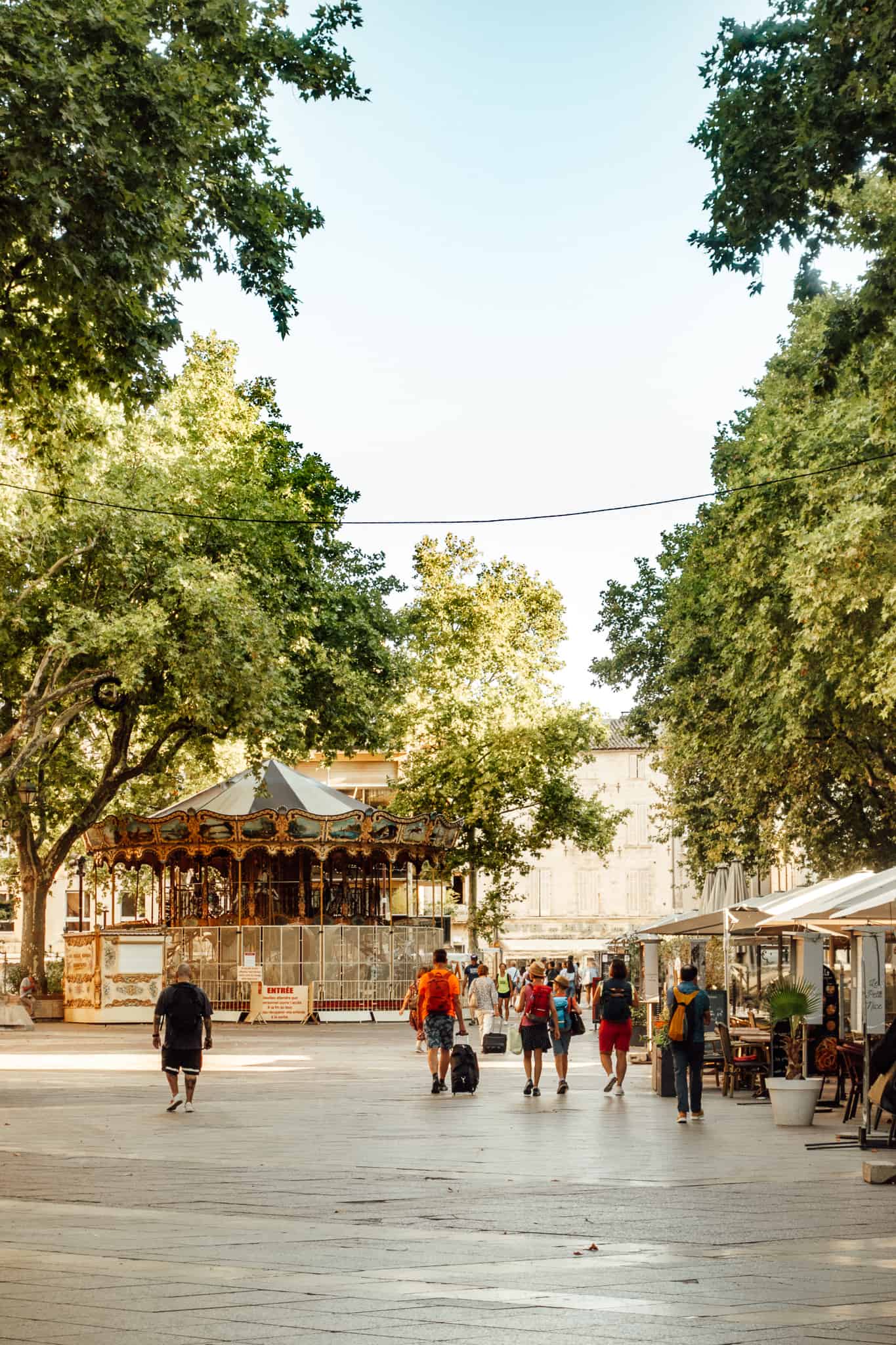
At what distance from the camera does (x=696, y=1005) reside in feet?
60.1

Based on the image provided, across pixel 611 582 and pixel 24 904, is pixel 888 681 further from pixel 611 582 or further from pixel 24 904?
pixel 24 904

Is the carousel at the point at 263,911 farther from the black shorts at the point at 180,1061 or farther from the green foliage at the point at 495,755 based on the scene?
the black shorts at the point at 180,1061

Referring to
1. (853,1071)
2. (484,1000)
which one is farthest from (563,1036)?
(484,1000)

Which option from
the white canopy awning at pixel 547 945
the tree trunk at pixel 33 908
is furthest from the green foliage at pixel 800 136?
the white canopy awning at pixel 547 945

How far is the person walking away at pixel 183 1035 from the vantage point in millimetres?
18641

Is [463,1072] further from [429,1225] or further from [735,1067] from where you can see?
[429,1225]

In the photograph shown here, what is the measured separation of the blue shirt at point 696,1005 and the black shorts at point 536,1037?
279 centimetres

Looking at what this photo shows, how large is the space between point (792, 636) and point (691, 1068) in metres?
14.9

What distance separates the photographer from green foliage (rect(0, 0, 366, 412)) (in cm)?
1391

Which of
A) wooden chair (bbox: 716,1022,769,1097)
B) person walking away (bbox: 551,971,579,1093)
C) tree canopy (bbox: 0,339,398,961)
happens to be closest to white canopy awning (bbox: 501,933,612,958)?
tree canopy (bbox: 0,339,398,961)

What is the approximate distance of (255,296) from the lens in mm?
17859

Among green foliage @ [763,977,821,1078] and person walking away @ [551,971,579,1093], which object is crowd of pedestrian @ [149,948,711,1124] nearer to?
person walking away @ [551,971,579,1093]

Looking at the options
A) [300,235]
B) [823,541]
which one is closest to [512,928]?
[823,541]

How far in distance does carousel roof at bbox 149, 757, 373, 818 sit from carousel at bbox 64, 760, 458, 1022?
0.16 feet
